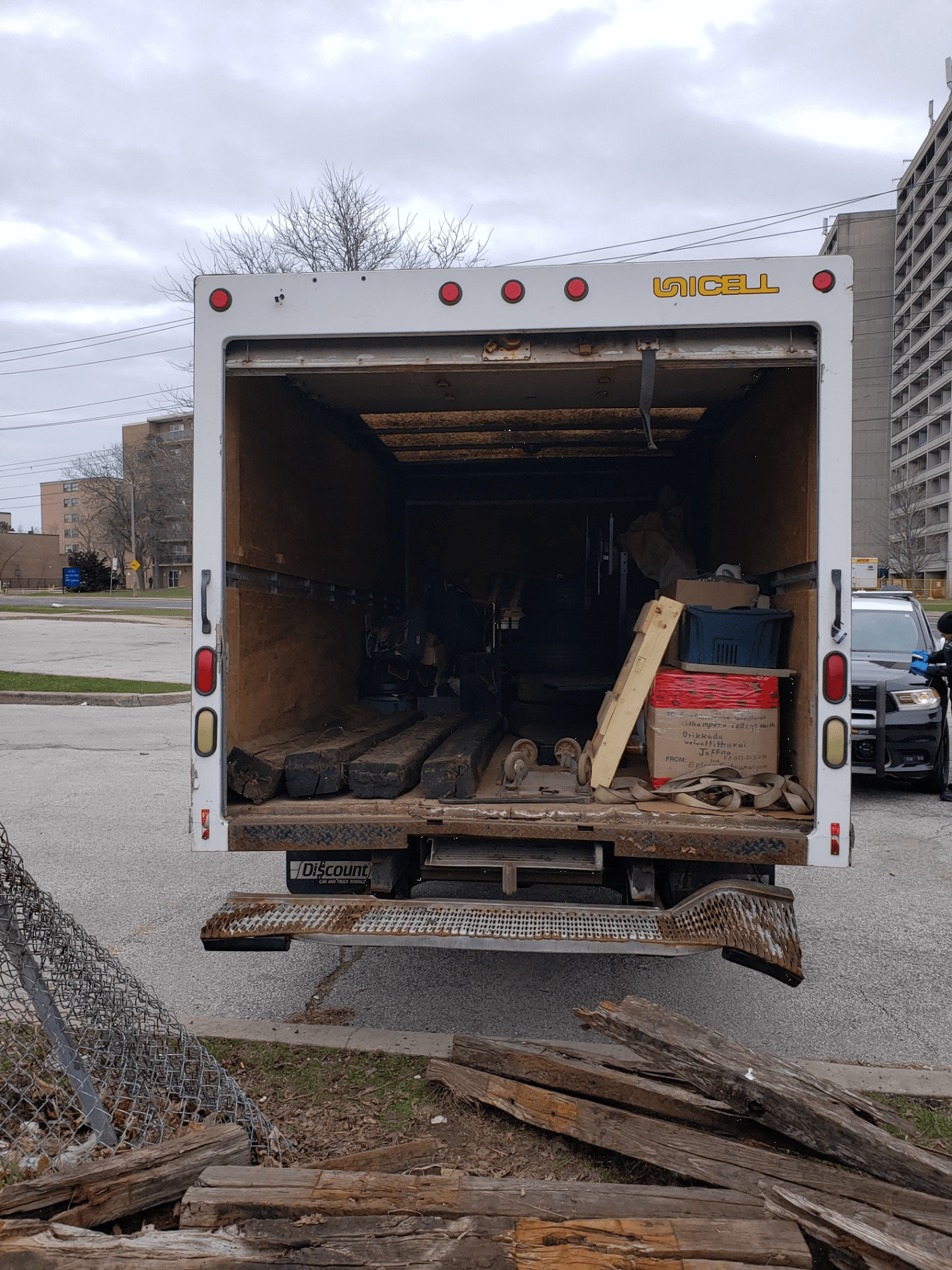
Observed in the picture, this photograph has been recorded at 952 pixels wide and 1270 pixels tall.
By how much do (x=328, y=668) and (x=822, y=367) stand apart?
3.36 meters

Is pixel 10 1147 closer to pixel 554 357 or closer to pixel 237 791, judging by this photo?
pixel 237 791

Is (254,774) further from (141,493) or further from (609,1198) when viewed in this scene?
(141,493)

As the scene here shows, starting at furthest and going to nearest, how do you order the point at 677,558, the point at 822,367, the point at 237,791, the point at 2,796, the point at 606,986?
the point at 2,796 → the point at 677,558 → the point at 606,986 → the point at 237,791 → the point at 822,367

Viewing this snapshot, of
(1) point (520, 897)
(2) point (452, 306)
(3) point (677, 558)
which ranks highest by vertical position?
(2) point (452, 306)

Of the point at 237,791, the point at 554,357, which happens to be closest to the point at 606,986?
the point at 237,791

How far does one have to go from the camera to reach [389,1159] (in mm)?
2662

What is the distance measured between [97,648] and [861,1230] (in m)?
22.6

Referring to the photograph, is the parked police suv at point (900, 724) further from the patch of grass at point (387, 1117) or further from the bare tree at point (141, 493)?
the bare tree at point (141, 493)

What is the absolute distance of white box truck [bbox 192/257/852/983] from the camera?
3.39 metres

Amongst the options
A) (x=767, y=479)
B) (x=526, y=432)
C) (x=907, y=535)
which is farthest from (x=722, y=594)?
(x=907, y=535)

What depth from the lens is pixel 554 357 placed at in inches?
140

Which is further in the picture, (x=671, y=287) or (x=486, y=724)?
(x=486, y=724)

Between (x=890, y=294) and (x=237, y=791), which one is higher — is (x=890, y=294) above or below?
above

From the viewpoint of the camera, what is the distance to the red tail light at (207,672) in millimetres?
3652
